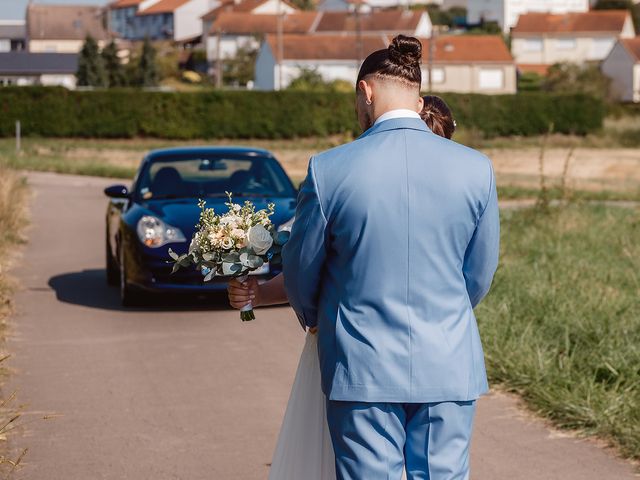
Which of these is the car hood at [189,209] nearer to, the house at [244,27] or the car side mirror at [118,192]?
the car side mirror at [118,192]

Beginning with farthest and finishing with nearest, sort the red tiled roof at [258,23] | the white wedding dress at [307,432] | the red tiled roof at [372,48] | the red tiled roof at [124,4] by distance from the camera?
the red tiled roof at [124,4] < the red tiled roof at [258,23] < the red tiled roof at [372,48] < the white wedding dress at [307,432]

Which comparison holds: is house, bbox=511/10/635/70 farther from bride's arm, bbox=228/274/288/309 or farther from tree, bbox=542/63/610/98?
bride's arm, bbox=228/274/288/309

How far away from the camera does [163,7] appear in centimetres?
17400

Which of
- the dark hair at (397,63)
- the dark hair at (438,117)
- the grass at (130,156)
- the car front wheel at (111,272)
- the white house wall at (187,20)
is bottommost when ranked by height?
the grass at (130,156)

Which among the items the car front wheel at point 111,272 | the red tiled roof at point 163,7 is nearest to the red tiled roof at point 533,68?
the red tiled roof at point 163,7

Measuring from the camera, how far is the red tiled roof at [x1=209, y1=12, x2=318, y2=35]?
455ft

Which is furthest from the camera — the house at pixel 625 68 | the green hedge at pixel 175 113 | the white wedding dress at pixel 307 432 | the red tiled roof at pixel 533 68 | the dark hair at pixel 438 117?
the red tiled roof at pixel 533 68

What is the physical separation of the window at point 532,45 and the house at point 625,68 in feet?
102

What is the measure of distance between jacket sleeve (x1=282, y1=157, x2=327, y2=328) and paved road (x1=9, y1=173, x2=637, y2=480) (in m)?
2.52

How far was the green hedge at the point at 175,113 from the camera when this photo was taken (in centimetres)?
6069

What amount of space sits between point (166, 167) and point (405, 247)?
9364 millimetres

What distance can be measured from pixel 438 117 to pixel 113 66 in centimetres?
9915

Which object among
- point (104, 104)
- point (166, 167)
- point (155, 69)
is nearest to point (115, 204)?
point (166, 167)

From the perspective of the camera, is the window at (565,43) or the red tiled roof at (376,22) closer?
the red tiled roof at (376,22)
